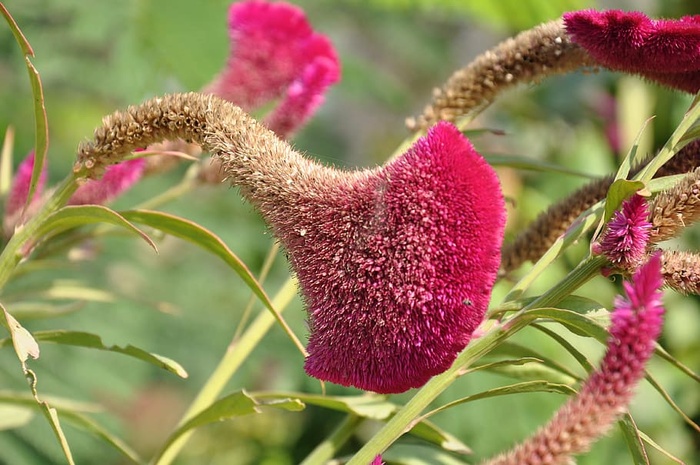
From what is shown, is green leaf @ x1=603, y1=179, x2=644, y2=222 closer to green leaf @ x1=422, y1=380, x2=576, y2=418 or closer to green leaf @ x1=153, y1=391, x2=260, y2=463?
green leaf @ x1=422, y1=380, x2=576, y2=418

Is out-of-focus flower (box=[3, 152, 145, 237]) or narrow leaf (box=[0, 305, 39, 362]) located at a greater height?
out-of-focus flower (box=[3, 152, 145, 237])

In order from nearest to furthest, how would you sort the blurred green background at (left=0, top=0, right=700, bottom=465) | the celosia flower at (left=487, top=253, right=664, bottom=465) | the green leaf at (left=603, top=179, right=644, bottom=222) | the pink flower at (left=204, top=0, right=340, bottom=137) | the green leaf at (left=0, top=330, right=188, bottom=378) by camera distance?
1. the celosia flower at (left=487, top=253, right=664, bottom=465)
2. the green leaf at (left=603, top=179, right=644, bottom=222)
3. the green leaf at (left=0, top=330, right=188, bottom=378)
4. the pink flower at (left=204, top=0, right=340, bottom=137)
5. the blurred green background at (left=0, top=0, right=700, bottom=465)

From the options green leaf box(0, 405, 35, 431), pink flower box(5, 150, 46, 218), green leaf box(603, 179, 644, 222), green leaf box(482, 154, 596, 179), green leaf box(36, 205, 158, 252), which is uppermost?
green leaf box(482, 154, 596, 179)

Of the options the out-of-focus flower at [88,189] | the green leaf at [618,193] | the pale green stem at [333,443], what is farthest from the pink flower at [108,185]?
the green leaf at [618,193]

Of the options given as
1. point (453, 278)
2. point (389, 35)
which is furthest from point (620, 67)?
point (389, 35)

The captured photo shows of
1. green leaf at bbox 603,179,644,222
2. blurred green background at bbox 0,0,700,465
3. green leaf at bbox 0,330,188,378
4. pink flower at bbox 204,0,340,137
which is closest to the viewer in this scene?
green leaf at bbox 603,179,644,222

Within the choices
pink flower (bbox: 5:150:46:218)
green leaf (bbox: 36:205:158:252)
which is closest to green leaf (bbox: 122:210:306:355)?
green leaf (bbox: 36:205:158:252)

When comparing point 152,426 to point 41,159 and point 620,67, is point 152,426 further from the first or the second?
point 620,67
